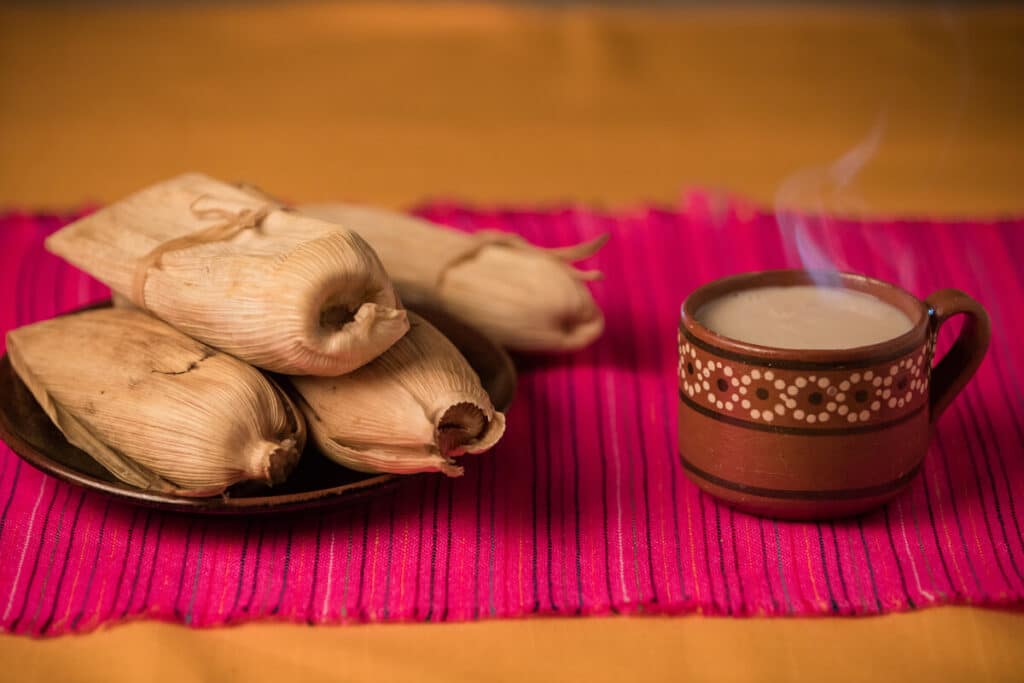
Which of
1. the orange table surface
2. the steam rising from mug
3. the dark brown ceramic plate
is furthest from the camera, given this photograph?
the orange table surface

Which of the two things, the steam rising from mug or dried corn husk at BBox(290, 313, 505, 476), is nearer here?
dried corn husk at BBox(290, 313, 505, 476)

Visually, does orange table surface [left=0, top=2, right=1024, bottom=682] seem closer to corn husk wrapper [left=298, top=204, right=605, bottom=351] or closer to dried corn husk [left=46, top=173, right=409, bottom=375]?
corn husk wrapper [left=298, top=204, right=605, bottom=351]

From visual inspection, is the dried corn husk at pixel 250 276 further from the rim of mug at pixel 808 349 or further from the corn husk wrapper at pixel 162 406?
the rim of mug at pixel 808 349

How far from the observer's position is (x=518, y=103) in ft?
5.43

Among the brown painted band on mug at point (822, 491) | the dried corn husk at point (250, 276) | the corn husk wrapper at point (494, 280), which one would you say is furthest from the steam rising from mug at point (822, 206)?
the dried corn husk at point (250, 276)

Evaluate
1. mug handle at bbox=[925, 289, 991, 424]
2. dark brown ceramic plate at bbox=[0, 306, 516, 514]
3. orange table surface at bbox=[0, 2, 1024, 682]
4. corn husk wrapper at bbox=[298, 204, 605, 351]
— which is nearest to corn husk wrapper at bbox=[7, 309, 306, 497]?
dark brown ceramic plate at bbox=[0, 306, 516, 514]

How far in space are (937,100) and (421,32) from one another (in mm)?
705

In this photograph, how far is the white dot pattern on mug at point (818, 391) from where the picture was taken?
0.72 meters

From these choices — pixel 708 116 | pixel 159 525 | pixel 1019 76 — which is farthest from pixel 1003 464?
pixel 1019 76

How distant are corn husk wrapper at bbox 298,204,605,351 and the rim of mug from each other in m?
0.18

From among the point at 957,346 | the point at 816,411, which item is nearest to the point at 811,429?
the point at 816,411

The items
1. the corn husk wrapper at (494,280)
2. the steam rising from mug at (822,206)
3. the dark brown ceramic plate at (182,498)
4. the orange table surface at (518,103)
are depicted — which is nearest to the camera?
the dark brown ceramic plate at (182,498)

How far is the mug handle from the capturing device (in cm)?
77

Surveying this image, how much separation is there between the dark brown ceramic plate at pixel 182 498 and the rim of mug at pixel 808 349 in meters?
0.13
